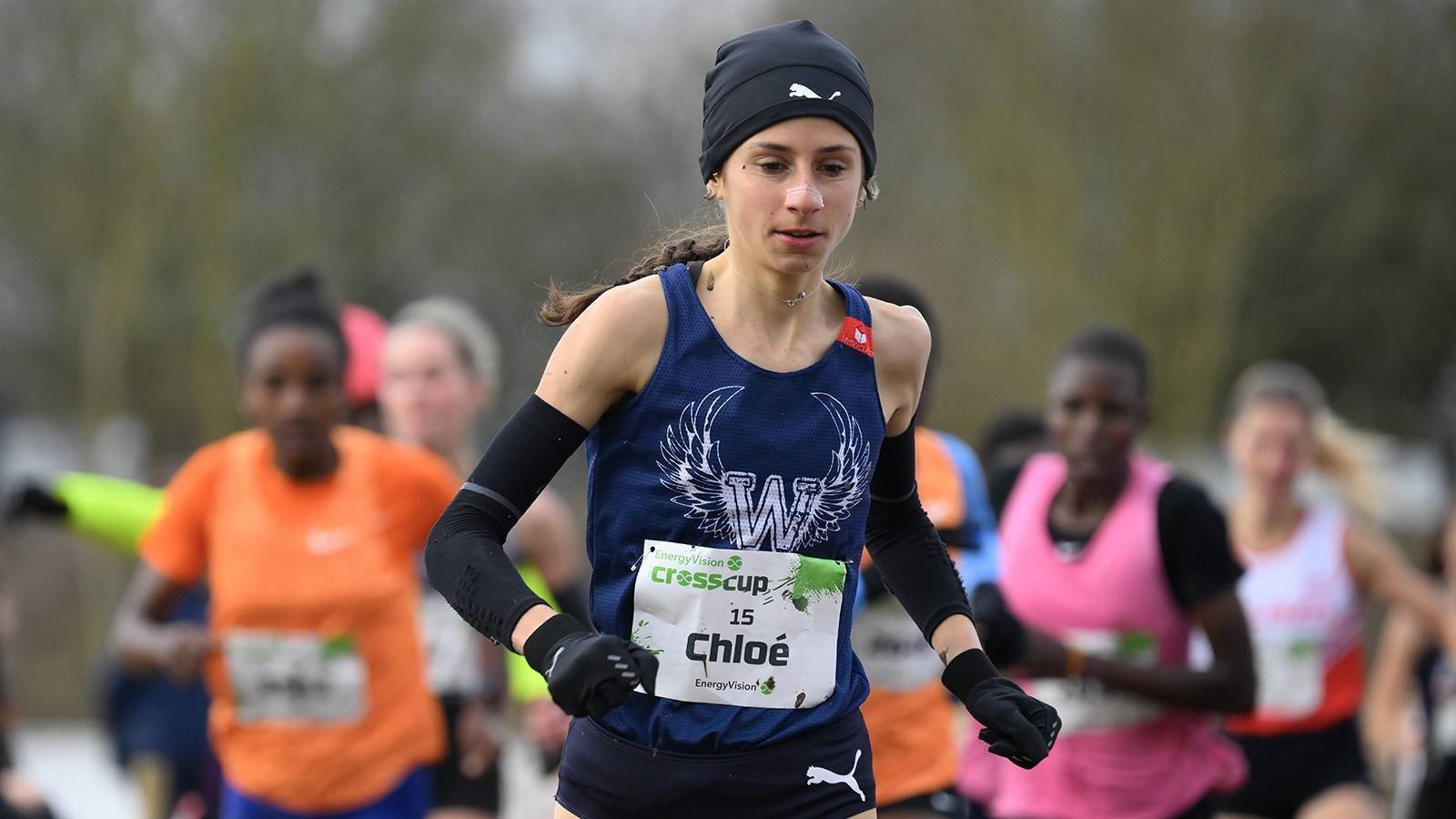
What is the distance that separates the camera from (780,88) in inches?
122

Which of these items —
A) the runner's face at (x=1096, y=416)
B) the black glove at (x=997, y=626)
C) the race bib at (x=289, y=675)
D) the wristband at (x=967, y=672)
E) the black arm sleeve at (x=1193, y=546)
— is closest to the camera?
the wristband at (x=967, y=672)

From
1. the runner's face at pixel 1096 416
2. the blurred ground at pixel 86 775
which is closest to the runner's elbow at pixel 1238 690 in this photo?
the runner's face at pixel 1096 416

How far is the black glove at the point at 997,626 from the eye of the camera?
4.61 meters

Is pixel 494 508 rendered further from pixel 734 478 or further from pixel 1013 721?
pixel 1013 721

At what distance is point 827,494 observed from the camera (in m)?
3.18

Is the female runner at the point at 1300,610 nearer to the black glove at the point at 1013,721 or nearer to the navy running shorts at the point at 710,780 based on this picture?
the black glove at the point at 1013,721

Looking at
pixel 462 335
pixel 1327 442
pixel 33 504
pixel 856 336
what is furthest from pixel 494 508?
pixel 1327 442

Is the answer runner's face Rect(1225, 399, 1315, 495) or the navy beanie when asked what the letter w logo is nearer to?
the navy beanie

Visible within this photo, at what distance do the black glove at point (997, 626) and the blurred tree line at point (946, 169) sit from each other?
12804mm

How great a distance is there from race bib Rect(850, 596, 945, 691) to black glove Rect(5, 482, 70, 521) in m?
2.45

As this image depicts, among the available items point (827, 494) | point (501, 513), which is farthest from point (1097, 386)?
point (501, 513)

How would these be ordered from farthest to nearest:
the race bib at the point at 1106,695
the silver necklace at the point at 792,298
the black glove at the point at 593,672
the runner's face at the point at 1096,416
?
the runner's face at the point at 1096,416 → the race bib at the point at 1106,695 → the silver necklace at the point at 792,298 → the black glove at the point at 593,672

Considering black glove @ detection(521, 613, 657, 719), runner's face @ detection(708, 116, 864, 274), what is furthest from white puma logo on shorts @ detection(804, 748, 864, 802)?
runner's face @ detection(708, 116, 864, 274)

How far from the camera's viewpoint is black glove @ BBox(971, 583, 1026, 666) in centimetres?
461
